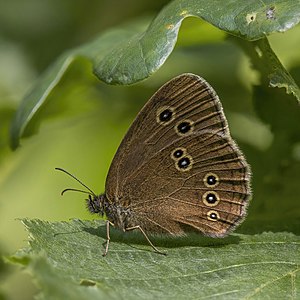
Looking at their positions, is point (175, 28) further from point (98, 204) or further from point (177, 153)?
point (98, 204)

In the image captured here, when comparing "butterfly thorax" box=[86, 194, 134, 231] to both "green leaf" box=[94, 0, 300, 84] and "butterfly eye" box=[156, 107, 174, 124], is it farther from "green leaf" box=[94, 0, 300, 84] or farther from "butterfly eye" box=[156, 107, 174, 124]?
"green leaf" box=[94, 0, 300, 84]

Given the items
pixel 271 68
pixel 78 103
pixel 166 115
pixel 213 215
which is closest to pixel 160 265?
pixel 213 215

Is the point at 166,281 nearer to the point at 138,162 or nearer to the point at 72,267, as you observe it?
the point at 72,267

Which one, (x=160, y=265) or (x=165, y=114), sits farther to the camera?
(x=165, y=114)

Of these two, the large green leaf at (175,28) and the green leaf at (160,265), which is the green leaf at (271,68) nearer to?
the large green leaf at (175,28)

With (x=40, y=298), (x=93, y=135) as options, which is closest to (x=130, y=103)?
(x=93, y=135)

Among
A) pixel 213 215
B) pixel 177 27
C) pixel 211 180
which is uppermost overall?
pixel 177 27

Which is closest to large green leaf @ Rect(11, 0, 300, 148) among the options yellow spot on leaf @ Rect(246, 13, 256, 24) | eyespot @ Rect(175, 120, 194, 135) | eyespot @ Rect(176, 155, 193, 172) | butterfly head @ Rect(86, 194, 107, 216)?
yellow spot on leaf @ Rect(246, 13, 256, 24)

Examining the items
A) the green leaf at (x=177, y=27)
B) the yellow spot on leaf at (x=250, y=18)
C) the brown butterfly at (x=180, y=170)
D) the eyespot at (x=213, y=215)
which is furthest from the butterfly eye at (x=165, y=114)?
the yellow spot on leaf at (x=250, y=18)
